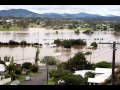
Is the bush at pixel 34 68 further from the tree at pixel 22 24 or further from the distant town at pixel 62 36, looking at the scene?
the tree at pixel 22 24

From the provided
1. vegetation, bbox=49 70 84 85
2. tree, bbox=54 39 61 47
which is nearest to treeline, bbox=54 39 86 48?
tree, bbox=54 39 61 47

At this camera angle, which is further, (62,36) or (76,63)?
(76,63)

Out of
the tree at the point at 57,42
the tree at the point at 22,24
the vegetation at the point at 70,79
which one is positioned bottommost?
the vegetation at the point at 70,79

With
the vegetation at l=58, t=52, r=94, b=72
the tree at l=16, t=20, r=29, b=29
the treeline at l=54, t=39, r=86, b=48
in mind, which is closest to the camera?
the tree at l=16, t=20, r=29, b=29

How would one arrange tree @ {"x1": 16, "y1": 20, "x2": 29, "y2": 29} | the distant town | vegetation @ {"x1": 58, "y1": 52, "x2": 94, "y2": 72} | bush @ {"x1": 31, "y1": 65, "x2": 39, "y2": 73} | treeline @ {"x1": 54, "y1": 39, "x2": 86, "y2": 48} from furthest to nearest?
1. bush @ {"x1": 31, "y1": 65, "x2": 39, "y2": 73}
2. vegetation @ {"x1": 58, "y1": 52, "x2": 94, "y2": 72}
3. treeline @ {"x1": 54, "y1": 39, "x2": 86, "y2": 48}
4. tree @ {"x1": 16, "y1": 20, "x2": 29, "y2": 29}
5. the distant town

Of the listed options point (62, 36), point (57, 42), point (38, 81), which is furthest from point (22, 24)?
point (57, 42)

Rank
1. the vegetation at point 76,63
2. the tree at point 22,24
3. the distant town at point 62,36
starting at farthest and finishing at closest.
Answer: the vegetation at point 76,63
the tree at point 22,24
the distant town at point 62,36

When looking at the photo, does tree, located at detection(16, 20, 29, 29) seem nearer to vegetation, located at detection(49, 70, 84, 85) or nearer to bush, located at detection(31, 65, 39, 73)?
vegetation, located at detection(49, 70, 84, 85)

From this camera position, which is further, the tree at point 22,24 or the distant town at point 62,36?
the tree at point 22,24

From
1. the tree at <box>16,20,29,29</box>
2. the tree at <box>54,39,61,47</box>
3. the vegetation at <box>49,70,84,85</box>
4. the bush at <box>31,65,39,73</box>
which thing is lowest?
the bush at <box>31,65,39,73</box>

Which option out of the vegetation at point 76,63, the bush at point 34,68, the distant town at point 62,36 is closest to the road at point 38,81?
the distant town at point 62,36

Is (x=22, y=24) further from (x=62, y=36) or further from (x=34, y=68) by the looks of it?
(x=34, y=68)

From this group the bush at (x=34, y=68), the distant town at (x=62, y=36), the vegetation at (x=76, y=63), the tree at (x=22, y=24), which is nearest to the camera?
the distant town at (x=62, y=36)
